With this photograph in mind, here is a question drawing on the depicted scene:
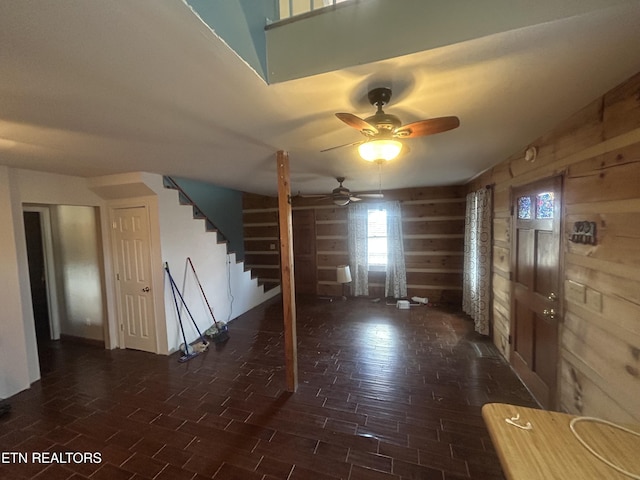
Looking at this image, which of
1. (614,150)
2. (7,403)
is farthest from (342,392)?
(7,403)

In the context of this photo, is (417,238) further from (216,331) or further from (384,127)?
(384,127)

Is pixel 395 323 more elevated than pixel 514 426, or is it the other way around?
pixel 514 426

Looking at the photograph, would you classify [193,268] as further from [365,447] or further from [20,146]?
[365,447]

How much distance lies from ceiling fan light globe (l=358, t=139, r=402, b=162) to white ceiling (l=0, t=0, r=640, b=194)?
231 millimetres

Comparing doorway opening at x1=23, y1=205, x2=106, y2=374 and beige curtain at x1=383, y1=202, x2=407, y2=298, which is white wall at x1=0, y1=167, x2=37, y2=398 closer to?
doorway opening at x1=23, y1=205, x2=106, y2=374

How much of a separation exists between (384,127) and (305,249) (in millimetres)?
5120

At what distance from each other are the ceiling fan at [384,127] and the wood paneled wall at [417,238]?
14.2 ft

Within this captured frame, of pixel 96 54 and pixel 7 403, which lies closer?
pixel 96 54

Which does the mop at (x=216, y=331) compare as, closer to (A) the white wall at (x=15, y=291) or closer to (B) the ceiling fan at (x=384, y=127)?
(A) the white wall at (x=15, y=291)

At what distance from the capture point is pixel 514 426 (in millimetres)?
1091

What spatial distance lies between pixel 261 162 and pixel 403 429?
9.56ft

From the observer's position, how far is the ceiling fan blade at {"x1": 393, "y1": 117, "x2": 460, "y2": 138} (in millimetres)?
1441

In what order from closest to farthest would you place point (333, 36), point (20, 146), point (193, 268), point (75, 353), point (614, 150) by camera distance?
point (333, 36) → point (614, 150) → point (20, 146) → point (75, 353) → point (193, 268)

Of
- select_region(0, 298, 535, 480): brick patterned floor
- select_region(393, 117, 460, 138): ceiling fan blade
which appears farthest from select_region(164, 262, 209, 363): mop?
select_region(393, 117, 460, 138): ceiling fan blade
